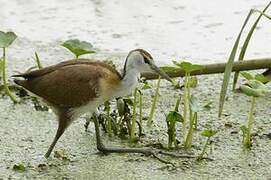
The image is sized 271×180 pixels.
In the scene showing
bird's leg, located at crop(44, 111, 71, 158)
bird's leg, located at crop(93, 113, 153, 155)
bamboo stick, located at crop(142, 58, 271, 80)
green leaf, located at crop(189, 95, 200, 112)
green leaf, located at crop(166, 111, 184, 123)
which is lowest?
bird's leg, located at crop(93, 113, 153, 155)

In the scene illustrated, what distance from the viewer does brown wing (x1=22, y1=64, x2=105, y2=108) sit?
3.80 metres

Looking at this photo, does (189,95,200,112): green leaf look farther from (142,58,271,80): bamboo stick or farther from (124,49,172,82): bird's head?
(142,58,271,80): bamboo stick

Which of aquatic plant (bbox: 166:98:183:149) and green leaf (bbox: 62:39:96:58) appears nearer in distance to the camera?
aquatic plant (bbox: 166:98:183:149)

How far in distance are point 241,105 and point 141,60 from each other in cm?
98

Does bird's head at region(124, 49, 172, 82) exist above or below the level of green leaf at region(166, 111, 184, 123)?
above

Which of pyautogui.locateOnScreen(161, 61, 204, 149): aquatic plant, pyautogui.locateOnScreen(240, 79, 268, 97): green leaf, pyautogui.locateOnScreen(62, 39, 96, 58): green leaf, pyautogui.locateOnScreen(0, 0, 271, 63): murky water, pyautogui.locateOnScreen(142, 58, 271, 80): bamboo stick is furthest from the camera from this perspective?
pyautogui.locateOnScreen(0, 0, 271, 63): murky water

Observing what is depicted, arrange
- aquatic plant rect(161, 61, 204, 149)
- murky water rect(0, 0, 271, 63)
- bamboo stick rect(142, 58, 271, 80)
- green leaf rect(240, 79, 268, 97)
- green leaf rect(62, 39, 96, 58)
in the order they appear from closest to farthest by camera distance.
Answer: green leaf rect(240, 79, 268, 97) → aquatic plant rect(161, 61, 204, 149) → green leaf rect(62, 39, 96, 58) → bamboo stick rect(142, 58, 271, 80) → murky water rect(0, 0, 271, 63)

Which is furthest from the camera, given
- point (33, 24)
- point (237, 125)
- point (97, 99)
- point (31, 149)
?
point (33, 24)

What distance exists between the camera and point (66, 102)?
3.84 metres

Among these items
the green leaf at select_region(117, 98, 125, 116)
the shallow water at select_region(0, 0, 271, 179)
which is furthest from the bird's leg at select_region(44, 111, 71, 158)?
the green leaf at select_region(117, 98, 125, 116)

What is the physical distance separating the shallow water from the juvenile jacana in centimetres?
25

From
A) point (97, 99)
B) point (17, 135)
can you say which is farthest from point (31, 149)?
point (97, 99)

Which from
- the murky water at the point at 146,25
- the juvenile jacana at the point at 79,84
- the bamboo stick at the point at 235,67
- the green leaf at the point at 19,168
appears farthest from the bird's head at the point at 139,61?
the murky water at the point at 146,25

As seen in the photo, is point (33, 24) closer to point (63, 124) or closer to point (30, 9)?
point (30, 9)
